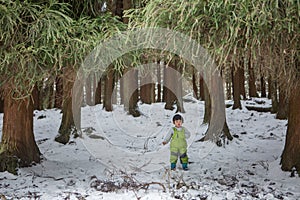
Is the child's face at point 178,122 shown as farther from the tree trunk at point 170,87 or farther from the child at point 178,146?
the tree trunk at point 170,87

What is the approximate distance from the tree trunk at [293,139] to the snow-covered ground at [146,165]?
0.18m

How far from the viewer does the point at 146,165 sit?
225 inches

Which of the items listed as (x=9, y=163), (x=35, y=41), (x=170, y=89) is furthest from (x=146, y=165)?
(x=170, y=89)

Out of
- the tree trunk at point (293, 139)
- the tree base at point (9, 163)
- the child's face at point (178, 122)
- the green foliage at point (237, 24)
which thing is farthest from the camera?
the child's face at point (178, 122)

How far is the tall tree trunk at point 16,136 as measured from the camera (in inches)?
203

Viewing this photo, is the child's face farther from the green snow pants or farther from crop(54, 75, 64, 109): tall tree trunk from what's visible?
crop(54, 75, 64, 109): tall tree trunk

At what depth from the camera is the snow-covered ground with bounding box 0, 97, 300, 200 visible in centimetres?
410

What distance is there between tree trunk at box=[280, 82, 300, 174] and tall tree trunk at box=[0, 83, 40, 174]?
4.61m

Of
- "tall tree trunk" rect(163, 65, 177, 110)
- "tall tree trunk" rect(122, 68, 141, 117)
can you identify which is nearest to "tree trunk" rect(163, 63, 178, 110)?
"tall tree trunk" rect(163, 65, 177, 110)

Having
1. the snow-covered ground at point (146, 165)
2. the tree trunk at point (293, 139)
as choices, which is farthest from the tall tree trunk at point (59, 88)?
the tree trunk at point (293, 139)

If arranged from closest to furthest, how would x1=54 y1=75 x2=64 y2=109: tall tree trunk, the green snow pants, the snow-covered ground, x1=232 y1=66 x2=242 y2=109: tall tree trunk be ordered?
1. the snow-covered ground
2. x1=54 y1=75 x2=64 y2=109: tall tree trunk
3. the green snow pants
4. x1=232 y1=66 x2=242 y2=109: tall tree trunk

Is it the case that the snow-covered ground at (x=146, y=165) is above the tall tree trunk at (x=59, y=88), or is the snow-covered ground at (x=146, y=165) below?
below

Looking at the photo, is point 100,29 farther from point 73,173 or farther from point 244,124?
point 244,124

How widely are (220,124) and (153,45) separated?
4.23m
